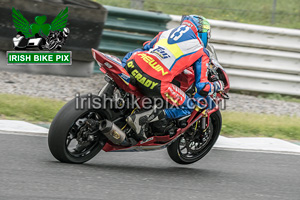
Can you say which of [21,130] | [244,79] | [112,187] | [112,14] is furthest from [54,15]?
[112,187]

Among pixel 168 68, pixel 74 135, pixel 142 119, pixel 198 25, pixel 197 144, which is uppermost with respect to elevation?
pixel 198 25

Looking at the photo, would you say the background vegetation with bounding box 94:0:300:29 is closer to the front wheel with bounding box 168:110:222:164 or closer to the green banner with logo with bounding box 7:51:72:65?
the green banner with logo with bounding box 7:51:72:65

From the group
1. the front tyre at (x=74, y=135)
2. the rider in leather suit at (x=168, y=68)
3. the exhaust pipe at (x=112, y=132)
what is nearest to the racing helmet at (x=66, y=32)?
the rider in leather suit at (x=168, y=68)

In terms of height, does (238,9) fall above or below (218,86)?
above

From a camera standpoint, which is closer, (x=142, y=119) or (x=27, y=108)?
(x=142, y=119)

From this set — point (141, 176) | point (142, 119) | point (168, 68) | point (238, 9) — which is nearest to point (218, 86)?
point (168, 68)

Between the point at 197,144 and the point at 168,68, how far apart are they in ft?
3.80

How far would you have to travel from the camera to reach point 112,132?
16.1ft

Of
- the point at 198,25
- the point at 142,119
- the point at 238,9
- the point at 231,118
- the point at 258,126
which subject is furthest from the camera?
the point at 238,9

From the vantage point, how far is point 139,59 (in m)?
5.16

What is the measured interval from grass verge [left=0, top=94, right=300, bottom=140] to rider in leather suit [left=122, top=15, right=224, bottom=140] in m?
2.19

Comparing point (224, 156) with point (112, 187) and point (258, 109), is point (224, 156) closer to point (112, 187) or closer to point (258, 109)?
point (112, 187)

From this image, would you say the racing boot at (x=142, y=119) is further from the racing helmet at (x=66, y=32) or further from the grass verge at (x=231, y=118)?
the racing helmet at (x=66, y=32)

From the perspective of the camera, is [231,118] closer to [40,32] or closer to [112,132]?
[112,132]
